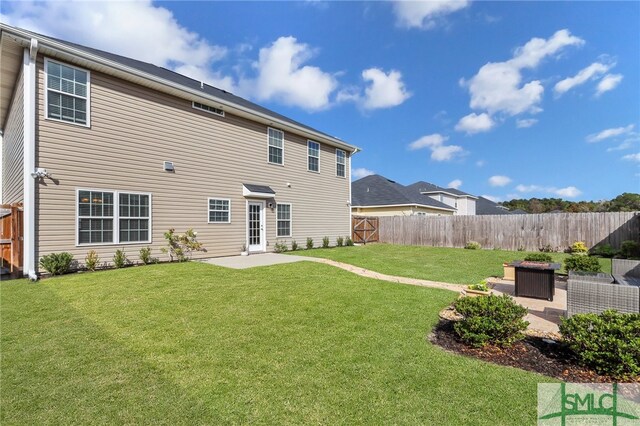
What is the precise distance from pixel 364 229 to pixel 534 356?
1641cm

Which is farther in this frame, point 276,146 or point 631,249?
point 276,146

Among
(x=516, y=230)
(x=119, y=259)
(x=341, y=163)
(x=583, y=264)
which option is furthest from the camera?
(x=341, y=163)

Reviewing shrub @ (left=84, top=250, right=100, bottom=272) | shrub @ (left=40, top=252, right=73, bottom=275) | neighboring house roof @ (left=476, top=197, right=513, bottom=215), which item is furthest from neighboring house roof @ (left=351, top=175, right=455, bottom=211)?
shrub @ (left=40, top=252, right=73, bottom=275)

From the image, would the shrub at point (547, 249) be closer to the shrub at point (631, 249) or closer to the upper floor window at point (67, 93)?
the shrub at point (631, 249)

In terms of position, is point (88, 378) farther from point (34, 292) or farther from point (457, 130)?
point (457, 130)

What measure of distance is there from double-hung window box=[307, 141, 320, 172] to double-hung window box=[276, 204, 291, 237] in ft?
8.78

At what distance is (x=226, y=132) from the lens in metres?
12.1

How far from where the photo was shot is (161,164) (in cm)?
1006

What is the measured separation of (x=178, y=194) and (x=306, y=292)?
6.72 metres

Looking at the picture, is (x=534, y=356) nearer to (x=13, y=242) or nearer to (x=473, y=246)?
(x=13, y=242)

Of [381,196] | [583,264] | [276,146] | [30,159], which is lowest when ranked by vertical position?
[583,264]

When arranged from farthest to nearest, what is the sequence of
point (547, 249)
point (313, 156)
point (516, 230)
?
point (516, 230), point (313, 156), point (547, 249)

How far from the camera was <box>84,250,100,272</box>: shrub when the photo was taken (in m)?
8.30

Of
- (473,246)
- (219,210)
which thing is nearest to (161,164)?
(219,210)
